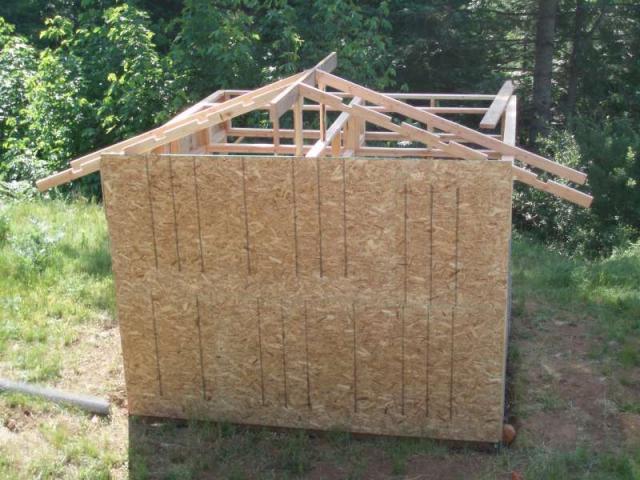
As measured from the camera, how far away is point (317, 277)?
6016 millimetres

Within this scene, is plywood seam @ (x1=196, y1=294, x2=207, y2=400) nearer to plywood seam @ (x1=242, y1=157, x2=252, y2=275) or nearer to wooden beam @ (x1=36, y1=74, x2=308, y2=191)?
plywood seam @ (x1=242, y1=157, x2=252, y2=275)

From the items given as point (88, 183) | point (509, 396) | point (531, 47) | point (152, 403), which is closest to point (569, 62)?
point (531, 47)

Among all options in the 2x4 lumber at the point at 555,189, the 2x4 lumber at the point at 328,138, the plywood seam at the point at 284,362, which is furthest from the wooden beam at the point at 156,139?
the 2x4 lumber at the point at 555,189

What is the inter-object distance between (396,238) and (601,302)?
3.64 metres

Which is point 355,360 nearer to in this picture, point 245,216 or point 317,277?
point 317,277

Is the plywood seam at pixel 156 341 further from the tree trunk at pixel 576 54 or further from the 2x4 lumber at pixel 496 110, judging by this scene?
the tree trunk at pixel 576 54

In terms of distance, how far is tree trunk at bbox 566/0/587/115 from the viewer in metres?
18.5

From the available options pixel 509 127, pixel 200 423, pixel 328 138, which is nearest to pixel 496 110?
pixel 509 127

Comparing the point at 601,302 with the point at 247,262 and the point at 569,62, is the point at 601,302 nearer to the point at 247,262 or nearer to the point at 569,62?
the point at 247,262

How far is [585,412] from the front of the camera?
255 inches

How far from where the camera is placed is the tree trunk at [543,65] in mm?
17219

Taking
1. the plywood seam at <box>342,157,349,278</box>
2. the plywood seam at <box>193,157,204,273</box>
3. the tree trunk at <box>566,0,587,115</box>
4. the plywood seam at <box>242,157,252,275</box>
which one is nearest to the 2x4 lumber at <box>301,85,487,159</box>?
the plywood seam at <box>342,157,349,278</box>

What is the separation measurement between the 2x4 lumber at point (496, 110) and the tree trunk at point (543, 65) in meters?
9.69

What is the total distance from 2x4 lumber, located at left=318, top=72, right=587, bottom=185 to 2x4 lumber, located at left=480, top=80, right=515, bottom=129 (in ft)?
0.35
